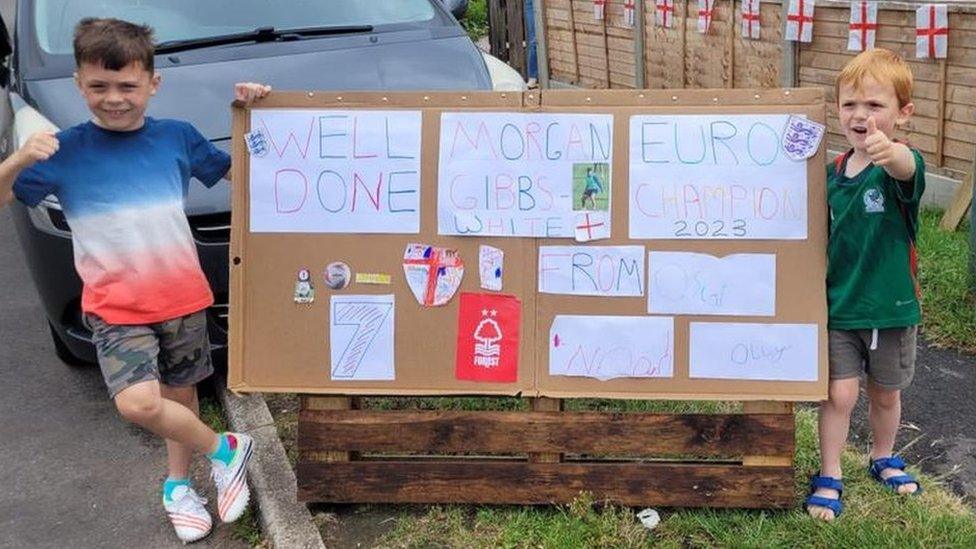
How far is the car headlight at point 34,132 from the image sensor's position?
3.60 m

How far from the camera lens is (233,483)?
313cm

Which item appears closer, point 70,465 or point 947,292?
point 70,465

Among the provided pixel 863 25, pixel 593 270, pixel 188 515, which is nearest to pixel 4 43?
pixel 188 515

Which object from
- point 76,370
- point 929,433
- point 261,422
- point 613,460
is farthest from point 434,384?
point 76,370

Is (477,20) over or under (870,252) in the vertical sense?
over

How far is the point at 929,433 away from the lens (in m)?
3.63

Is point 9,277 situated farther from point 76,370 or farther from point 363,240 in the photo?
point 363,240

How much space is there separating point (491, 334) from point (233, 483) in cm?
98

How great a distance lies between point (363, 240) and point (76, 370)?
234cm

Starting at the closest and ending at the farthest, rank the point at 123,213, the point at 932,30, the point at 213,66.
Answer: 1. the point at 123,213
2. the point at 213,66
3. the point at 932,30

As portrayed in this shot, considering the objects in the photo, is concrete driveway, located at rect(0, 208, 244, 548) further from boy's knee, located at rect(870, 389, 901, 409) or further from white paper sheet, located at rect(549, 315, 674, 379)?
boy's knee, located at rect(870, 389, 901, 409)

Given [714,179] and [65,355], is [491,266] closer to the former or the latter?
[714,179]

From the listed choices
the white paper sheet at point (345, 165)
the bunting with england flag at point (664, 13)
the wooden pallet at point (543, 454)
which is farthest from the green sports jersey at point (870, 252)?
the bunting with england flag at point (664, 13)

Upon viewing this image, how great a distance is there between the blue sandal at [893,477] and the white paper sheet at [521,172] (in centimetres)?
126
